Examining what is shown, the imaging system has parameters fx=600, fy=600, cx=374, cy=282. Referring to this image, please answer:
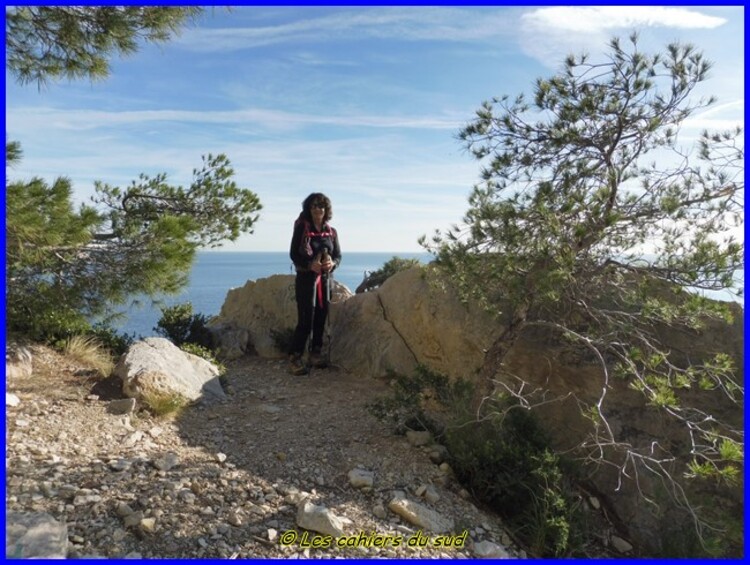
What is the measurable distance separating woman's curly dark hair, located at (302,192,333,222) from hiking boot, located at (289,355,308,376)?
2.01 m

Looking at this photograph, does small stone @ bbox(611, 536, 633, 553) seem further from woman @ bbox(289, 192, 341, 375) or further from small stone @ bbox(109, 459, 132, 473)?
woman @ bbox(289, 192, 341, 375)

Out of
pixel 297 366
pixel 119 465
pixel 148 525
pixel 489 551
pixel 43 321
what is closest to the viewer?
pixel 148 525

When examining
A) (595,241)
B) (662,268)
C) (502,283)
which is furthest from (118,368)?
(662,268)

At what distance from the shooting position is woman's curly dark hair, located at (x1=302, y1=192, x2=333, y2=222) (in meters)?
8.01

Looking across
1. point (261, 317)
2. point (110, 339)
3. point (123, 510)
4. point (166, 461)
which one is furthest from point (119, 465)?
point (261, 317)

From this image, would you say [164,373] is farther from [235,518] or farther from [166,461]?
[235,518]

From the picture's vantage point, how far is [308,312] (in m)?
8.26

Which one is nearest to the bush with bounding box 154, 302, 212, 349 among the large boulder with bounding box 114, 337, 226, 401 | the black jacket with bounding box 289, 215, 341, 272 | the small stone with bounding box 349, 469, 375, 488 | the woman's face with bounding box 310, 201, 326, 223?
the large boulder with bounding box 114, 337, 226, 401

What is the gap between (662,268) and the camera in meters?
4.93

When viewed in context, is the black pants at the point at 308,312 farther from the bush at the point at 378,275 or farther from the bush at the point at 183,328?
the bush at the point at 378,275

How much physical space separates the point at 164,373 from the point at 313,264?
7.82 ft

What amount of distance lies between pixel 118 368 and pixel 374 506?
3679 millimetres

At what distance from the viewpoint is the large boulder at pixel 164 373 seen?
21.2ft

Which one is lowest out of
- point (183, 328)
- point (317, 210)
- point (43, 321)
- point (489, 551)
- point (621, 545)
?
point (621, 545)
